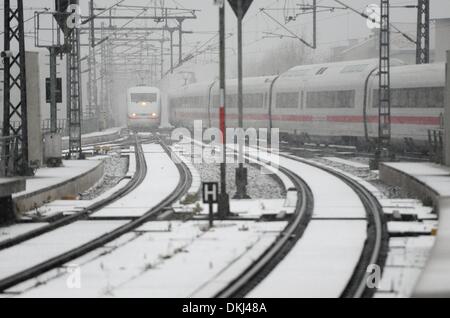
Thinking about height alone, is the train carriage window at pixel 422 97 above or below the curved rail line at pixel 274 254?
above

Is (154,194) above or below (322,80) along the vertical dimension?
below

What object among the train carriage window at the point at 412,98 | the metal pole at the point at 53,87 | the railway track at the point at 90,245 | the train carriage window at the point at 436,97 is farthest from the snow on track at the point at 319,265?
the train carriage window at the point at 412,98

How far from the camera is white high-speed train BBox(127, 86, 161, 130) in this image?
6378 centimetres

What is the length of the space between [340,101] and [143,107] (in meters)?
26.8

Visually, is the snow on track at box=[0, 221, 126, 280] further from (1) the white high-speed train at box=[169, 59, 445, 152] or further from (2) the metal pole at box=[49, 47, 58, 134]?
(1) the white high-speed train at box=[169, 59, 445, 152]

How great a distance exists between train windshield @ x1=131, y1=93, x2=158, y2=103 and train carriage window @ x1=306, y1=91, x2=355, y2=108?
76.8ft

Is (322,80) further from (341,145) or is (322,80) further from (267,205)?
(267,205)

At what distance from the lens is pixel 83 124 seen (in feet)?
205

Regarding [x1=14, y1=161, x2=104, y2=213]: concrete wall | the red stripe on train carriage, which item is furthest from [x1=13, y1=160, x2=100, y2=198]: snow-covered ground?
the red stripe on train carriage

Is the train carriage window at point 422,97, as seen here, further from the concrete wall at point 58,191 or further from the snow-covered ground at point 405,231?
the concrete wall at point 58,191

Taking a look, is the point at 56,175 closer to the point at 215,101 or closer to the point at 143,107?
the point at 215,101

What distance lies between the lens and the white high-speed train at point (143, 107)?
6378cm
